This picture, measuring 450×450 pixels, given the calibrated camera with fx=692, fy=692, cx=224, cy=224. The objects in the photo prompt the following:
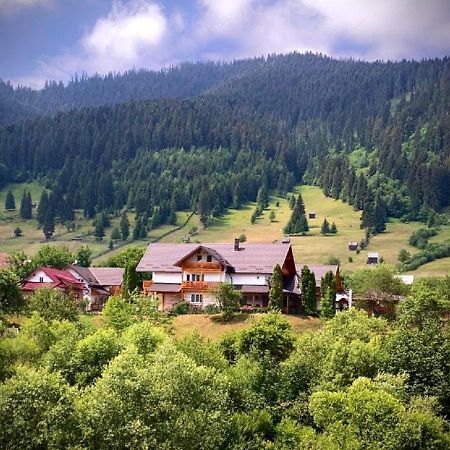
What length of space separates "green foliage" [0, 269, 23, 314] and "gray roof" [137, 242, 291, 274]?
1609 centimetres

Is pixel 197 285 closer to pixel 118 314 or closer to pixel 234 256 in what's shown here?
pixel 234 256

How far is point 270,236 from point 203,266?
92.4m

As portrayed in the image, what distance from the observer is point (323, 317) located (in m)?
66.0

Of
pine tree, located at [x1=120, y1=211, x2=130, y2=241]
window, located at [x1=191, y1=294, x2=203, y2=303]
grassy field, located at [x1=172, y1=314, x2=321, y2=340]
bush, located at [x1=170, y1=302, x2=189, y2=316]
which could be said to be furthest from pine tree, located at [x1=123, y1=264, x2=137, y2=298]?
pine tree, located at [x1=120, y1=211, x2=130, y2=241]

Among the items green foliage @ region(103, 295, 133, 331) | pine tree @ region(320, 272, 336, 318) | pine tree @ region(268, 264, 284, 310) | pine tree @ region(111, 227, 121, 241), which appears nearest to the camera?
green foliage @ region(103, 295, 133, 331)

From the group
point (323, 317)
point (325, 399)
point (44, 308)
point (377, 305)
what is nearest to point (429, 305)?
point (323, 317)

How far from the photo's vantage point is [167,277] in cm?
7850

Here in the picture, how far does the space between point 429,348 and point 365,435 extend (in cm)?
1211

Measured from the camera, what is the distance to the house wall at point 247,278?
244 feet

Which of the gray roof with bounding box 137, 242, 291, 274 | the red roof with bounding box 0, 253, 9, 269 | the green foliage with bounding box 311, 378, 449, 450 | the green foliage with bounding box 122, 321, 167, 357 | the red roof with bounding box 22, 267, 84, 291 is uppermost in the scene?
the gray roof with bounding box 137, 242, 291, 274

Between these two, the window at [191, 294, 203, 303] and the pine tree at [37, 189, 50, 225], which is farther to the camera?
the pine tree at [37, 189, 50, 225]

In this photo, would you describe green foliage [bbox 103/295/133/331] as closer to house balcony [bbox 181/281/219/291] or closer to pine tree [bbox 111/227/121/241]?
house balcony [bbox 181/281/219/291]

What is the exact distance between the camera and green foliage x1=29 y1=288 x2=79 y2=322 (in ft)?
204

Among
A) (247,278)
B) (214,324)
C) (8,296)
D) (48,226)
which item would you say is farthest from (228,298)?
(48,226)
